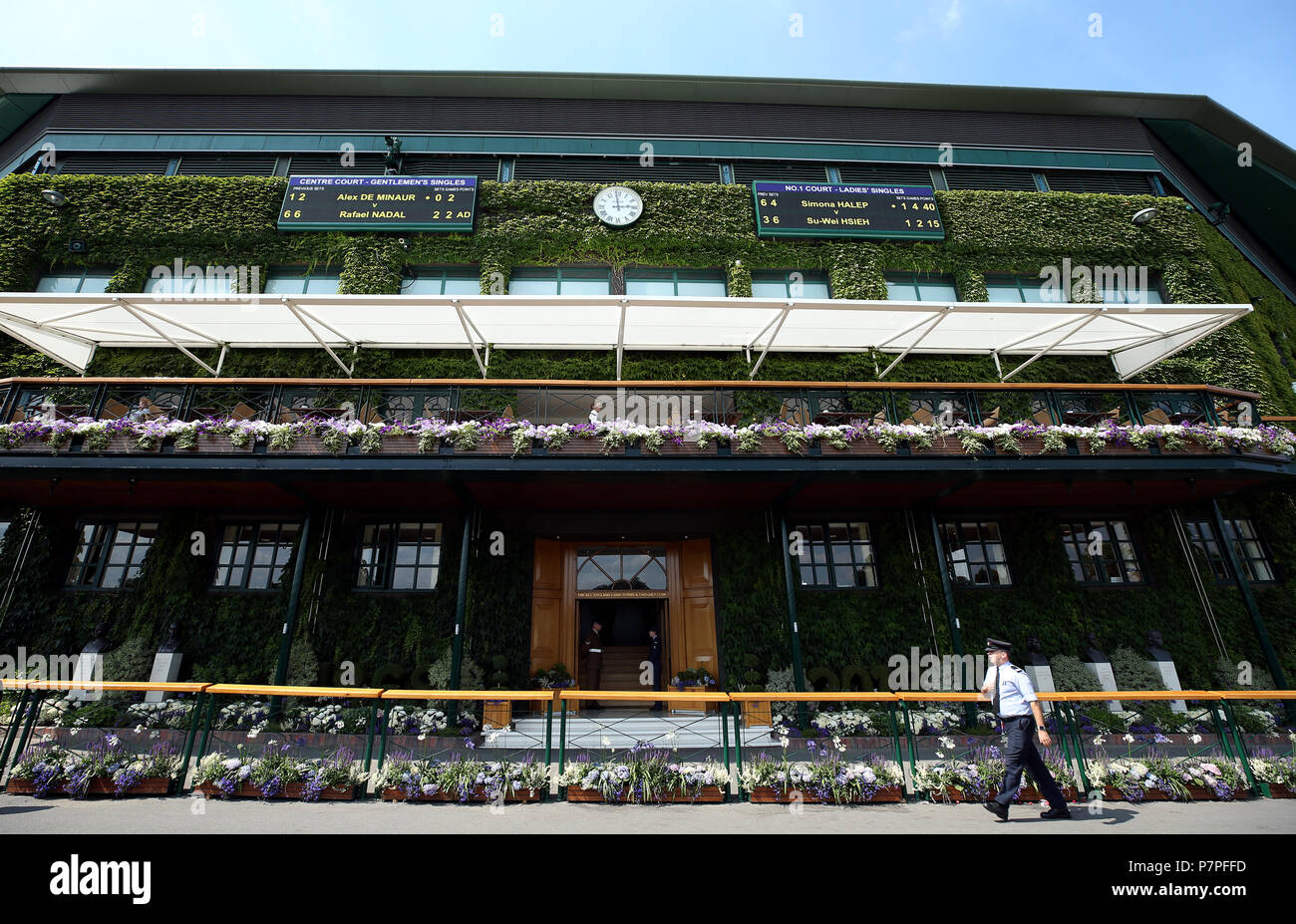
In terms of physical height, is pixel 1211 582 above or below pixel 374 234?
below

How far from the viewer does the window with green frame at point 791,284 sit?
1370cm

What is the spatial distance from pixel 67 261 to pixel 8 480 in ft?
25.4

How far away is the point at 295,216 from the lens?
1351 cm

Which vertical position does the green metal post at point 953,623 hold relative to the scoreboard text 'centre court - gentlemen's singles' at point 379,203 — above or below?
below

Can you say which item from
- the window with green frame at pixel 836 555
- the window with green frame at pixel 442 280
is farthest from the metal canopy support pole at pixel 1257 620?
the window with green frame at pixel 442 280

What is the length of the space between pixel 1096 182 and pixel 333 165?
2135 cm

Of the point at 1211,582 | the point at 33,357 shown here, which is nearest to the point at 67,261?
the point at 33,357

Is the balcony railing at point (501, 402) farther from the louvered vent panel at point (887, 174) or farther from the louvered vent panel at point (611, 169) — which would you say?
the louvered vent panel at point (887, 174)

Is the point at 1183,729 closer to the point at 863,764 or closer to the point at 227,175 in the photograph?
the point at 863,764

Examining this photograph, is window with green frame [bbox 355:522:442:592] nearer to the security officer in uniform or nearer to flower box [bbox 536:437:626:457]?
flower box [bbox 536:437:626:457]

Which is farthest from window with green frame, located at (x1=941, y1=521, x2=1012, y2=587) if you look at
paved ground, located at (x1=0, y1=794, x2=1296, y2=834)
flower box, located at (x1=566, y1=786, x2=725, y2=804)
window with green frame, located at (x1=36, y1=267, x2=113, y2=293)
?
window with green frame, located at (x1=36, y1=267, x2=113, y2=293)

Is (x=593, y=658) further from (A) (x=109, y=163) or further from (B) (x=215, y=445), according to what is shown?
(A) (x=109, y=163)

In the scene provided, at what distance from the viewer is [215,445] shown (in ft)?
26.6

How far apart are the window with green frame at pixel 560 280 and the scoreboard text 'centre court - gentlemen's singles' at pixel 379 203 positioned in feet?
6.10
